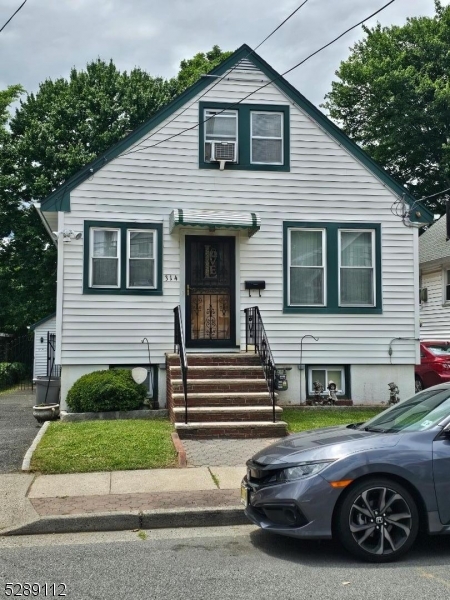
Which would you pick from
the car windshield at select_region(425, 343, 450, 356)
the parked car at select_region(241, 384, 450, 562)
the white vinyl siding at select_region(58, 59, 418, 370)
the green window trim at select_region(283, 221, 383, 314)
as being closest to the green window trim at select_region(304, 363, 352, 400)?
the white vinyl siding at select_region(58, 59, 418, 370)

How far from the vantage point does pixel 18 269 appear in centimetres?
2873

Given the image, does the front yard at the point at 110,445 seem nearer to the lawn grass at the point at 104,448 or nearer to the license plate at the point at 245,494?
the lawn grass at the point at 104,448

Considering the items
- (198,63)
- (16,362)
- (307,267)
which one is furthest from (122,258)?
(198,63)

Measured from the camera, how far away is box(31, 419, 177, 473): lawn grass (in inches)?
338

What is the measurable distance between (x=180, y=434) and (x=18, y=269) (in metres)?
20.7

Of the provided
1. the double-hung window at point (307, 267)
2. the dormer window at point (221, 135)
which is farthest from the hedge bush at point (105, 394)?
the dormer window at point (221, 135)

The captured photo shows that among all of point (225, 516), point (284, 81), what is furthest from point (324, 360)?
point (225, 516)

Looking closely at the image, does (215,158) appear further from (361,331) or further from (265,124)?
(361,331)

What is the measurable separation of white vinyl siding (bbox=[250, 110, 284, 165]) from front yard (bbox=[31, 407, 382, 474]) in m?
5.45

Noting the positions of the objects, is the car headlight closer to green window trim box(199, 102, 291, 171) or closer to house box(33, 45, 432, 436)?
house box(33, 45, 432, 436)

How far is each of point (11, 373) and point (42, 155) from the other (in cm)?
977

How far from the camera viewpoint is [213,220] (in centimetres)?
1282

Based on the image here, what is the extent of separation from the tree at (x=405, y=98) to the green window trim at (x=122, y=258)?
2056 centimetres

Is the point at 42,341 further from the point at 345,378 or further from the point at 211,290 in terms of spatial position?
the point at 345,378
